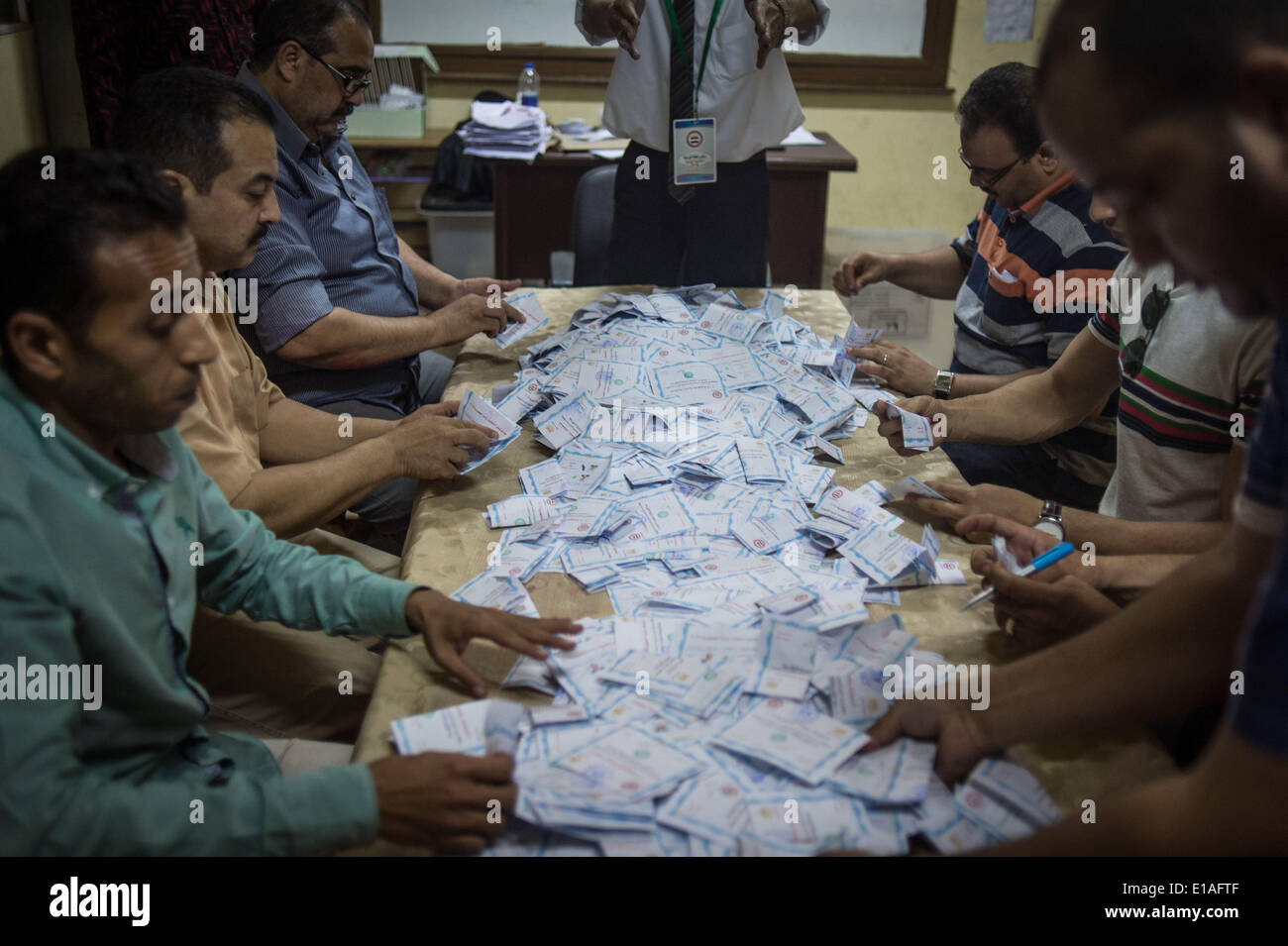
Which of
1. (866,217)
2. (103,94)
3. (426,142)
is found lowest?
(866,217)

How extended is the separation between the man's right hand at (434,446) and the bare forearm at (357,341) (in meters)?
0.48

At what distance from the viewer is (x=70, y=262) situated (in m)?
1.05

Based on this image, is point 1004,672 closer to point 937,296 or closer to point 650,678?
point 650,678

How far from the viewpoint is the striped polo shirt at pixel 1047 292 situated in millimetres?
2230

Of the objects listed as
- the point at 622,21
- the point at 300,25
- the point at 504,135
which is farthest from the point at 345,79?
the point at 504,135

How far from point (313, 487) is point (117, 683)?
0.70 metres

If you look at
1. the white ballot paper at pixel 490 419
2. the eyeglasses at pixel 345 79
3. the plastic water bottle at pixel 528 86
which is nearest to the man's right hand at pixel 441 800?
the white ballot paper at pixel 490 419

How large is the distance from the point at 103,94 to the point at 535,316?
53.1 inches

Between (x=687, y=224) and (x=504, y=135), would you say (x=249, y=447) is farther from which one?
(x=504, y=135)

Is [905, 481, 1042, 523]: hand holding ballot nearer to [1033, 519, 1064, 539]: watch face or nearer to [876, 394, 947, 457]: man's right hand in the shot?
[1033, 519, 1064, 539]: watch face

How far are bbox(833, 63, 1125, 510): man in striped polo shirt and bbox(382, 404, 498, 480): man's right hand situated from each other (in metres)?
0.95

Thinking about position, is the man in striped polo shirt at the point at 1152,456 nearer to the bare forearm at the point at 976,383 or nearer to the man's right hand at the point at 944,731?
the man's right hand at the point at 944,731

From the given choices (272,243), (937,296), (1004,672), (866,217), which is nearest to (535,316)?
(272,243)

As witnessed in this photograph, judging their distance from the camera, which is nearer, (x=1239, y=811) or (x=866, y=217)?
(x=1239, y=811)
